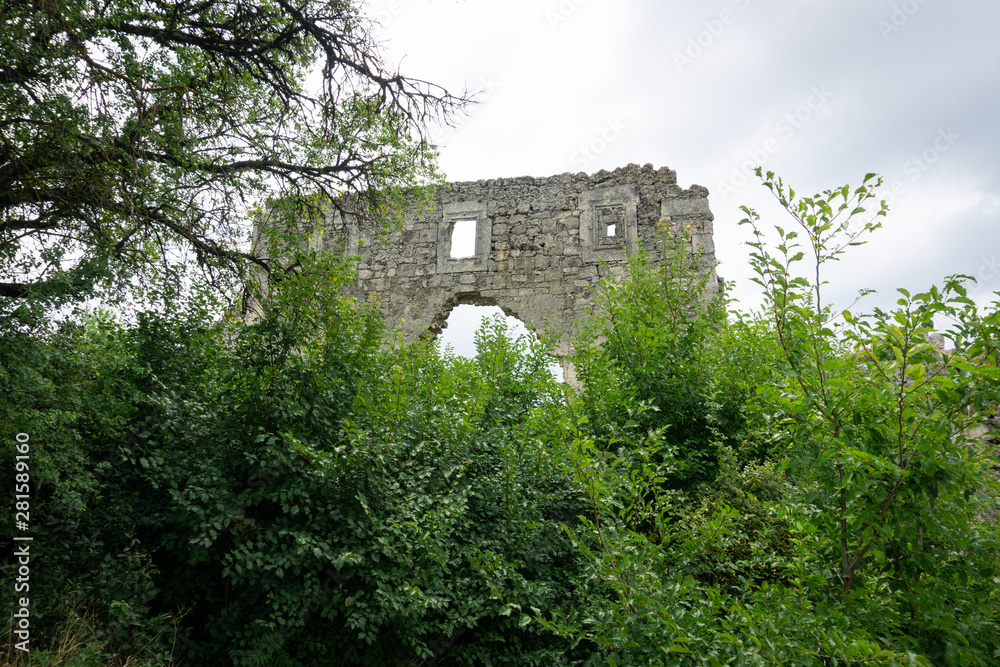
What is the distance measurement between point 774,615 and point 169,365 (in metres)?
3.89

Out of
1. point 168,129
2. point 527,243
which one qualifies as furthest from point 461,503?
point 527,243

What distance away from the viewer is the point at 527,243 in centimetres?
1077

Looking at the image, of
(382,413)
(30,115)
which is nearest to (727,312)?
(382,413)

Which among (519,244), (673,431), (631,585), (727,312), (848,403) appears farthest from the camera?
(519,244)

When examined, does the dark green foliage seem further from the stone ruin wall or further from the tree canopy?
the stone ruin wall

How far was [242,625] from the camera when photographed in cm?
377

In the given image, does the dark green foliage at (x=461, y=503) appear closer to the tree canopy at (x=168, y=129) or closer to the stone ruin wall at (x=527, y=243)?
the tree canopy at (x=168, y=129)

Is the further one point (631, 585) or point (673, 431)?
point (673, 431)

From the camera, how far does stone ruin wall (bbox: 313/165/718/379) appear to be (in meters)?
10.4

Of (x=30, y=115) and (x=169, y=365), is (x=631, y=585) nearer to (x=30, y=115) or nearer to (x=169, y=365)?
(x=169, y=365)

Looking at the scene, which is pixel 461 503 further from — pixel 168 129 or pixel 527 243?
pixel 527 243

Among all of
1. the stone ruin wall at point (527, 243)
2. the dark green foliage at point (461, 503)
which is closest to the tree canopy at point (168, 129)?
the dark green foliage at point (461, 503)

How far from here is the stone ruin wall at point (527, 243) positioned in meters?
10.4

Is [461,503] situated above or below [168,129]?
below
